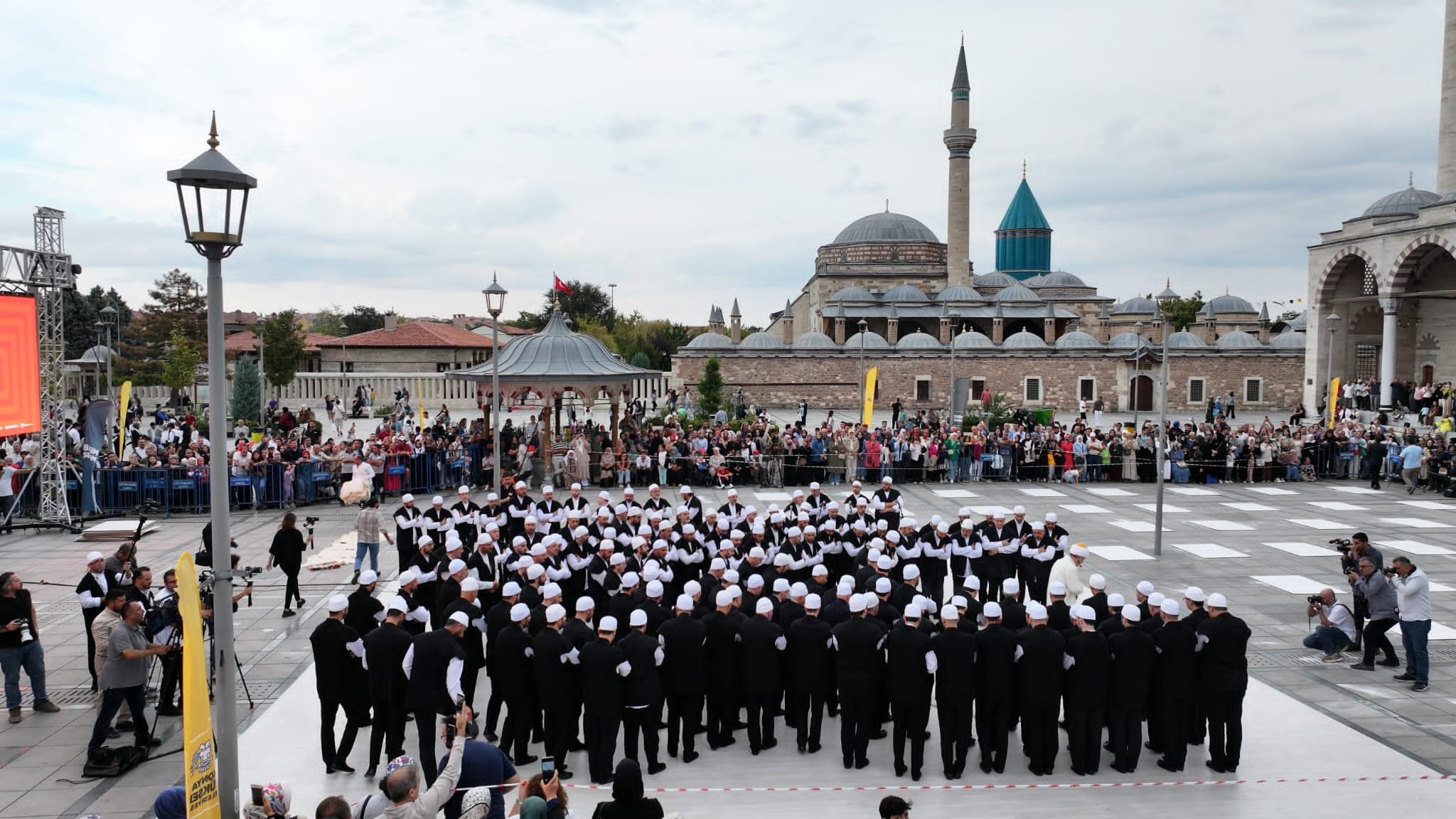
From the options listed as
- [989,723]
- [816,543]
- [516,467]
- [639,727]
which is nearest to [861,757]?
[989,723]

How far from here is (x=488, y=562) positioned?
11.2 metres

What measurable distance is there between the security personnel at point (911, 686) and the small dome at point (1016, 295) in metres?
57.1

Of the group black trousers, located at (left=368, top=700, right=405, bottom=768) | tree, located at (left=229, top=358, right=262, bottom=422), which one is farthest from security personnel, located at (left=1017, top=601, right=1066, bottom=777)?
tree, located at (left=229, top=358, right=262, bottom=422)

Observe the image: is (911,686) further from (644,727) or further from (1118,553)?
(1118,553)

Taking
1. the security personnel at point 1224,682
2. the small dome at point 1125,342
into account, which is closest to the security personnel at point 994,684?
the security personnel at point 1224,682

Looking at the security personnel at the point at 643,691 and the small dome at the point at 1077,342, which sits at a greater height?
the small dome at the point at 1077,342

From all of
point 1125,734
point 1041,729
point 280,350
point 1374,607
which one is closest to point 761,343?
point 280,350

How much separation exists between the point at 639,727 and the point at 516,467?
15.9 meters

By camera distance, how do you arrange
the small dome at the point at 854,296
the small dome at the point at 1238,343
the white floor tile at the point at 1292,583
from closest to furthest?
the white floor tile at the point at 1292,583, the small dome at the point at 1238,343, the small dome at the point at 854,296

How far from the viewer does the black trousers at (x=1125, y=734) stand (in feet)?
27.5

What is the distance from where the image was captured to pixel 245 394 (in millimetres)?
37938

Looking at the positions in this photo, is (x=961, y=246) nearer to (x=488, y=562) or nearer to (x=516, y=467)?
(x=516, y=467)

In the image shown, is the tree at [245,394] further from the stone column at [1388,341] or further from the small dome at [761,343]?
the stone column at [1388,341]

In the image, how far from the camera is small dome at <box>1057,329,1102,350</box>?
53.7 metres
